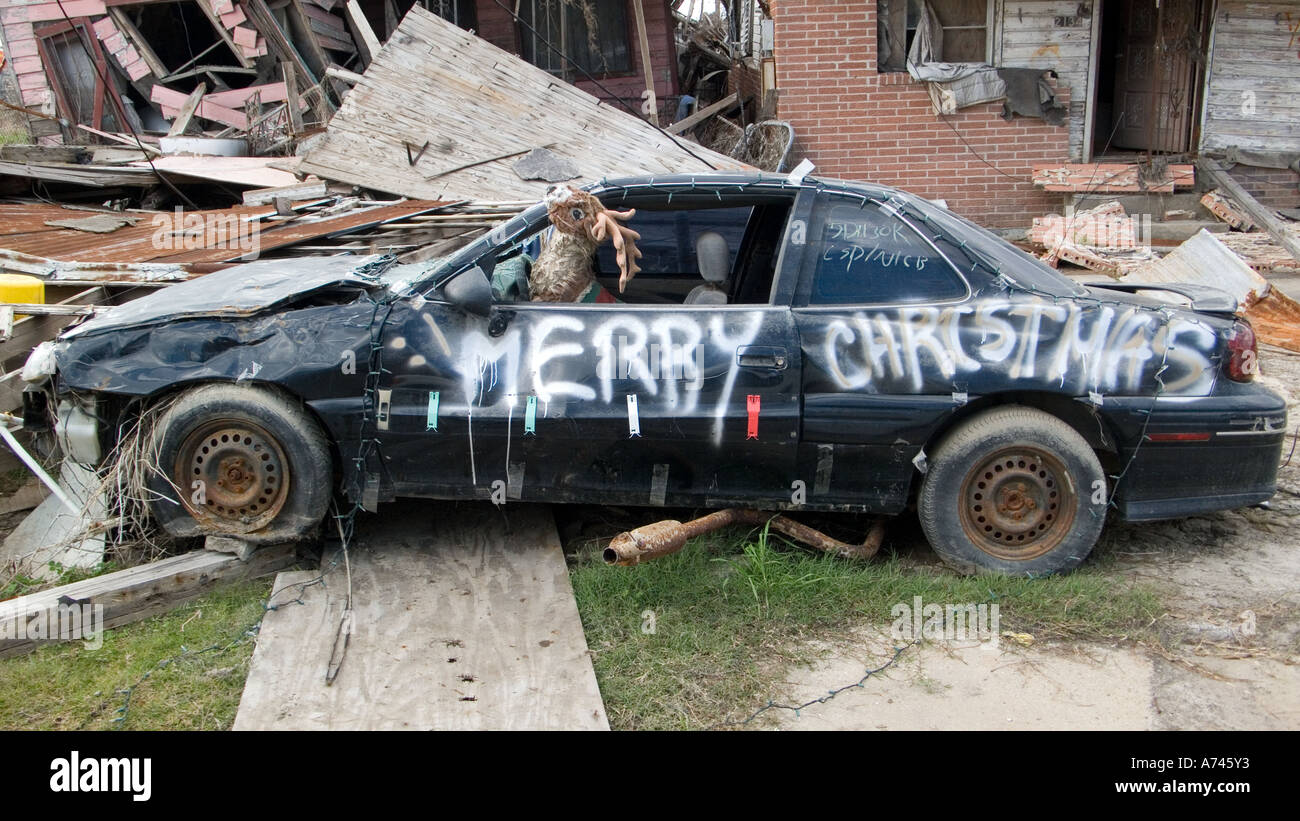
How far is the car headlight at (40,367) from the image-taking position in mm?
4402

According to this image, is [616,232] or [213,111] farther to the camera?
[213,111]

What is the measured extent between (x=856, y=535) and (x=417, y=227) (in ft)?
13.5

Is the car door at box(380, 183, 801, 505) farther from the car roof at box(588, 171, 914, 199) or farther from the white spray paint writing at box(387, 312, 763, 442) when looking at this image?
the car roof at box(588, 171, 914, 199)

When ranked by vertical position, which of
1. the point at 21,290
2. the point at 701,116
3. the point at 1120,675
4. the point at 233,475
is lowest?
the point at 1120,675

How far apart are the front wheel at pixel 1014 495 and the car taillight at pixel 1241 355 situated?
694mm

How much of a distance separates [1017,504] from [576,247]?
219 centimetres

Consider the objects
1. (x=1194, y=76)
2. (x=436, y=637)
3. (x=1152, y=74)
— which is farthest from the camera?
(x=1152, y=74)

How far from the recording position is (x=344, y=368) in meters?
4.31

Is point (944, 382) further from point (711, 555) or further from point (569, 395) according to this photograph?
point (569, 395)

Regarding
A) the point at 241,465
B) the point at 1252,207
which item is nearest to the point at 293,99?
the point at 241,465

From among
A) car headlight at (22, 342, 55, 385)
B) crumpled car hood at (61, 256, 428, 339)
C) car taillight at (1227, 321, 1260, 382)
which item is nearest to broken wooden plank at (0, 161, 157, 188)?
crumpled car hood at (61, 256, 428, 339)

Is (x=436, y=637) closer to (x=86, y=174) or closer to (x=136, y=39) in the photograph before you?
(x=86, y=174)

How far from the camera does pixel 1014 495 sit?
441 centimetres
